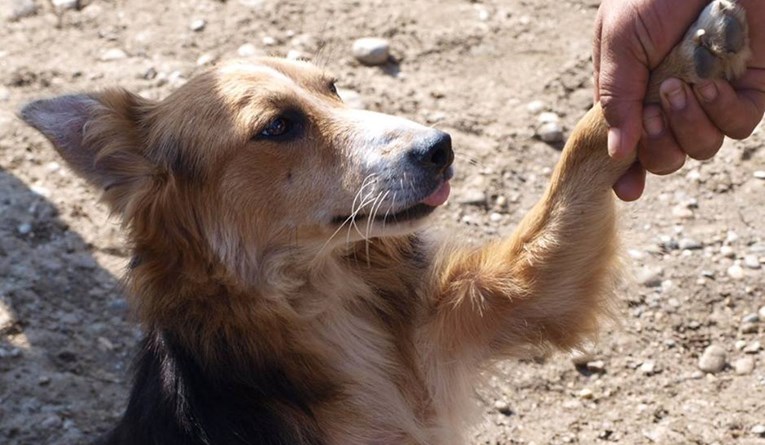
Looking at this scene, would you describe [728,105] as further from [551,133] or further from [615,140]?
[551,133]

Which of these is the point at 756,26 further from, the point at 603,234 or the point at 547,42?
the point at 547,42

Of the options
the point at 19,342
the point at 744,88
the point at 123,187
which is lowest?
the point at 19,342

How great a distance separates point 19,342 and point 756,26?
143 inches

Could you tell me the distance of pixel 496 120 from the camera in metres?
6.50

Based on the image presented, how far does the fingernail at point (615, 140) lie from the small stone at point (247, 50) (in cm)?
356

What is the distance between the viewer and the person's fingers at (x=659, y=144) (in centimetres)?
372

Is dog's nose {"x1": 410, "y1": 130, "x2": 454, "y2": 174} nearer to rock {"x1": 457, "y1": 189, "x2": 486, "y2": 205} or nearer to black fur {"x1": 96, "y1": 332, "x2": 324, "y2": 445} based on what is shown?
black fur {"x1": 96, "y1": 332, "x2": 324, "y2": 445}

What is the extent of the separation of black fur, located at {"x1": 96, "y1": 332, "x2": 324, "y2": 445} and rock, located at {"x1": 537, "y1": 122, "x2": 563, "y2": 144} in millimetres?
2684

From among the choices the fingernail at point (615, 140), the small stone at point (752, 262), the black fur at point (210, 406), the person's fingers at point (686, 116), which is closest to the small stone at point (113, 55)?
the black fur at point (210, 406)

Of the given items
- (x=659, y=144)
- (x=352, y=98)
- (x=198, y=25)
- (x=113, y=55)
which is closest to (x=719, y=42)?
(x=659, y=144)

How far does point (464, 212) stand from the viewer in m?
6.02

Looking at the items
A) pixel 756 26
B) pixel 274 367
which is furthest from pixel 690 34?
pixel 274 367

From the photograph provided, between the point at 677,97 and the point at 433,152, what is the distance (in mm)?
849

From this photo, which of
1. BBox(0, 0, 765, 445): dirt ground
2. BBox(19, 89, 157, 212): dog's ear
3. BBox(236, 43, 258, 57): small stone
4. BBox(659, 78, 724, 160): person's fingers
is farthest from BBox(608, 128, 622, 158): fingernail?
BBox(236, 43, 258, 57): small stone
